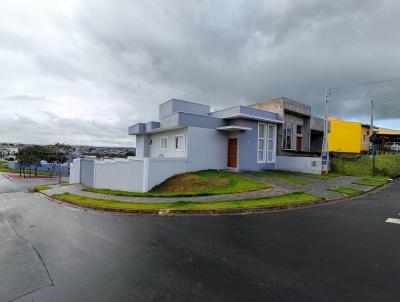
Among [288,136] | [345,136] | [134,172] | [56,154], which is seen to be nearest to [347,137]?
[345,136]

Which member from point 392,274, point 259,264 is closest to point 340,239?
point 392,274

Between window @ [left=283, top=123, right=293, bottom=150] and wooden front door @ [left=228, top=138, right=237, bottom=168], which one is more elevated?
window @ [left=283, top=123, right=293, bottom=150]

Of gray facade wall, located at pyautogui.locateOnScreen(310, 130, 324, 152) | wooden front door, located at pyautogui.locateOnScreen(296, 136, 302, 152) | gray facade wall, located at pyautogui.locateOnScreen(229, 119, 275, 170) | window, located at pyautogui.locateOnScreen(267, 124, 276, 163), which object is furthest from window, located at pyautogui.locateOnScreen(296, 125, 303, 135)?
gray facade wall, located at pyautogui.locateOnScreen(229, 119, 275, 170)

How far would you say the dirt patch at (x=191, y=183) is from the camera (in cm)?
1539

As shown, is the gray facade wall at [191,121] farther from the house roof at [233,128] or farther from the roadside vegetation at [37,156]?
the roadside vegetation at [37,156]

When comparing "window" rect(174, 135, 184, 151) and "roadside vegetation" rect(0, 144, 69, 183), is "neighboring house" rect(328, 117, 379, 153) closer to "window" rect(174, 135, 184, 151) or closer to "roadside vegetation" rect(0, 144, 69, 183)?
"window" rect(174, 135, 184, 151)

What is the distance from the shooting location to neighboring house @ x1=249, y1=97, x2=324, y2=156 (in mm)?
23688

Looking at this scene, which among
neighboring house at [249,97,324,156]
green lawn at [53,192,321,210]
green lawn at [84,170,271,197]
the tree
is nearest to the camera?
green lawn at [53,192,321,210]

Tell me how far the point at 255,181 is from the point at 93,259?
472 inches

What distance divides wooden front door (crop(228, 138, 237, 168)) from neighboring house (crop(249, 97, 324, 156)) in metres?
5.24

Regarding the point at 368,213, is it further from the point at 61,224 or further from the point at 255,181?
the point at 61,224

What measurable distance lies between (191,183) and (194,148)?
3455 millimetres

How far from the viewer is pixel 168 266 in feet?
16.4

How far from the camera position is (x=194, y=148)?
18844 mm
